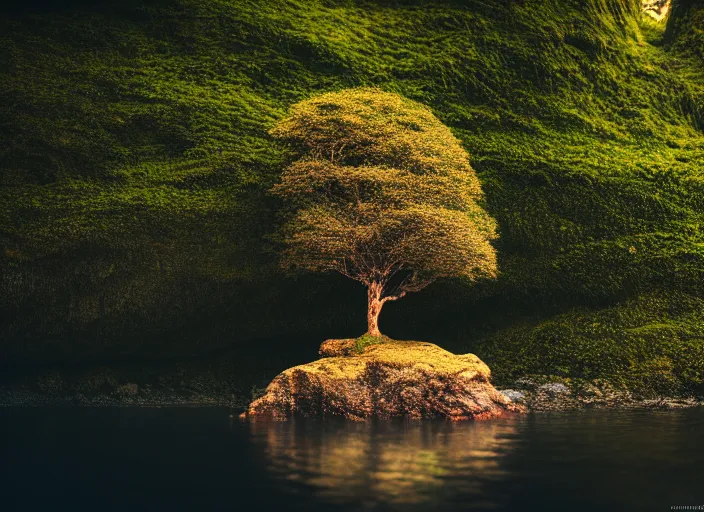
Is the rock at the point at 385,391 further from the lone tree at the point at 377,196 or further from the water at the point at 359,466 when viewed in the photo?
the lone tree at the point at 377,196

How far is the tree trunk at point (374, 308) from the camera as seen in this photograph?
25391mm

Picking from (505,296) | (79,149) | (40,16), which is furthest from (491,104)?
(40,16)

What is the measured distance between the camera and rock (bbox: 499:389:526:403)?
25.6 meters

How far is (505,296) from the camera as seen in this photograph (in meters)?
29.7

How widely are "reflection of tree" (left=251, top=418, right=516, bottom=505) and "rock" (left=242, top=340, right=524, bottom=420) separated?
67.2 inches

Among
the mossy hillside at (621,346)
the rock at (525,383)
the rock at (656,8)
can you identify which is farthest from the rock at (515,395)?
the rock at (656,8)

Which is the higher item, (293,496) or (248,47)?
(248,47)

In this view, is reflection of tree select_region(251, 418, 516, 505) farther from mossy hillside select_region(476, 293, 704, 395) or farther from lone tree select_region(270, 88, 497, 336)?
mossy hillside select_region(476, 293, 704, 395)

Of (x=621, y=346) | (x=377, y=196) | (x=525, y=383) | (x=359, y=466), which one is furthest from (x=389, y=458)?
(x=621, y=346)

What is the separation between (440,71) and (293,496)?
28.4m

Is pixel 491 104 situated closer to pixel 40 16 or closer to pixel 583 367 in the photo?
pixel 583 367

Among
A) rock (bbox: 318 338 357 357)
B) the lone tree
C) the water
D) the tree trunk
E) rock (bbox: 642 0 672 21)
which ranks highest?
rock (bbox: 642 0 672 21)

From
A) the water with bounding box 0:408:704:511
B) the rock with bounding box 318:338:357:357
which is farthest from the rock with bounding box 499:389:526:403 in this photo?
the water with bounding box 0:408:704:511

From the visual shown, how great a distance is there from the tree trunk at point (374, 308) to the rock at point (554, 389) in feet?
19.9
